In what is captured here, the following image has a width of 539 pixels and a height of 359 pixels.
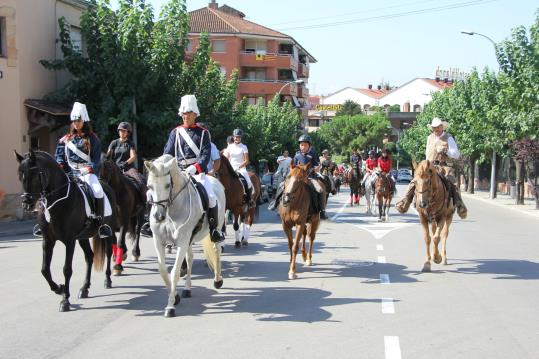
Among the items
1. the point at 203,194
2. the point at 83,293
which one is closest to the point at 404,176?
the point at 203,194

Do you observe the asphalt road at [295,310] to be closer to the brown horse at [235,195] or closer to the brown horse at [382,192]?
the brown horse at [235,195]

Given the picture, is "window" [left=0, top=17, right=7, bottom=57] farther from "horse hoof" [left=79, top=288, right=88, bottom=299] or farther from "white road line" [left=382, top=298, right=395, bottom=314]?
"white road line" [left=382, top=298, right=395, bottom=314]

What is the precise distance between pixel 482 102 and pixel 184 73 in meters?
20.5

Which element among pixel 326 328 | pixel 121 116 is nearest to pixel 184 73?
pixel 121 116

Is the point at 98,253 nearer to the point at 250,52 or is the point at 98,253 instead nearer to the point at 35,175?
the point at 35,175

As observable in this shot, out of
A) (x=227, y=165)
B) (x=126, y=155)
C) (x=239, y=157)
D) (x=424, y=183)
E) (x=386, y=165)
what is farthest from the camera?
(x=386, y=165)

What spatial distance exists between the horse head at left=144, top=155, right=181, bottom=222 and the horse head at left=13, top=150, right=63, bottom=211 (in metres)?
1.44

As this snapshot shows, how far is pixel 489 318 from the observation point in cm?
803

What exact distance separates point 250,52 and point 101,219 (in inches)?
2512

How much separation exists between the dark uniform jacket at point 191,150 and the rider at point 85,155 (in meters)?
1.11

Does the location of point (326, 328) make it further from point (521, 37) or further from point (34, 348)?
point (521, 37)

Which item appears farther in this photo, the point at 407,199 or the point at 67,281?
the point at 407,199

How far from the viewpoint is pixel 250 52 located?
7169 centimetres

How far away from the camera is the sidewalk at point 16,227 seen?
64.4 ft
